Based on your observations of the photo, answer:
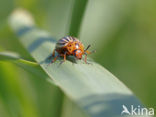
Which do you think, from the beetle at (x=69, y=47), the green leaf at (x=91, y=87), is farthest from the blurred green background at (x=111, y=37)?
the green leaf at (x=91, y=87)

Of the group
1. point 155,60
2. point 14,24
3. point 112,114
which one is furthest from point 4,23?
point 112,114

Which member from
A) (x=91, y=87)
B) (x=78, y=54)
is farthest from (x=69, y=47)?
(x=91, y=87)

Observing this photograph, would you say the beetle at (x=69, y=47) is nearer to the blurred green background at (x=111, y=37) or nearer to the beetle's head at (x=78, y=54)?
the beetle's head at (x=78, y=54)

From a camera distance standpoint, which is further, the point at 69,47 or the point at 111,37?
the point at 111,37

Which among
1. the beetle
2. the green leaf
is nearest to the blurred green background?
the beetle

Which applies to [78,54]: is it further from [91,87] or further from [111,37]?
[111,37]

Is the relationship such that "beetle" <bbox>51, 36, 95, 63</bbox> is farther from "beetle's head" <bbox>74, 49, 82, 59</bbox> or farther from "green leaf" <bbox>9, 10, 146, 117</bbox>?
"green leaf" <bbox>9, 10, 146, 117</bbox>

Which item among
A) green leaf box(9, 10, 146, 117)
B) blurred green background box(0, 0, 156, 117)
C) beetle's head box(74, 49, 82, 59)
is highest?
green leaf box(9, 10, 146, 117)

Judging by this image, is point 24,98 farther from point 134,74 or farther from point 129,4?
point 129,4
